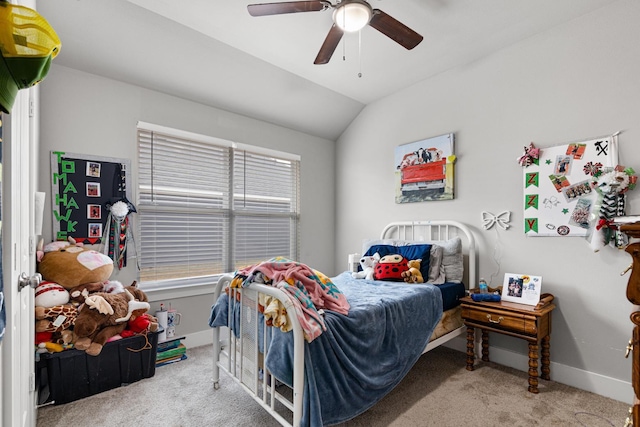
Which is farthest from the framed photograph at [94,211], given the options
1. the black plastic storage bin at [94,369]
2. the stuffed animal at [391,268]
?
the stuffed animal at [391,268]

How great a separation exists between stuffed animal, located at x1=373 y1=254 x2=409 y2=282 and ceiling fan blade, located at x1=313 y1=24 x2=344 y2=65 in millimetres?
1772

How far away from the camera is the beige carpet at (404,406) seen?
1.94 m

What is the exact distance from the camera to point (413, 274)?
276 centimetres

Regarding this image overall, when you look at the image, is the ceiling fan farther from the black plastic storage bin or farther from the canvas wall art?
the black plastic storage bin

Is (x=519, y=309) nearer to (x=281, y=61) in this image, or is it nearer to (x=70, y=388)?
(x=281, y=61)

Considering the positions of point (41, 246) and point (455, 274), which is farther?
point (455, 274)

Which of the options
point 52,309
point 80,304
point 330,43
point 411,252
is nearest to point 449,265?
point 411,252

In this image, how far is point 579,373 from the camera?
237 cm

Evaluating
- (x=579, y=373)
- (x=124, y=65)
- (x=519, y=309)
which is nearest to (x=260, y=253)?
(x=124, y=65)

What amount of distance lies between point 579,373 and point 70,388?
11.9ft

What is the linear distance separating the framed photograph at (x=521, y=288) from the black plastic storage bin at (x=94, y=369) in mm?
2847

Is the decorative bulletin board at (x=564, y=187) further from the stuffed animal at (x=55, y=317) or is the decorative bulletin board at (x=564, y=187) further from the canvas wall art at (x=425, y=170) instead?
the stuffed animal at (x=55, y=317)

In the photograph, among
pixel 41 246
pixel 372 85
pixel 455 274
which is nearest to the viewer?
pixel 41 246

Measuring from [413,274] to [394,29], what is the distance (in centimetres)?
188
